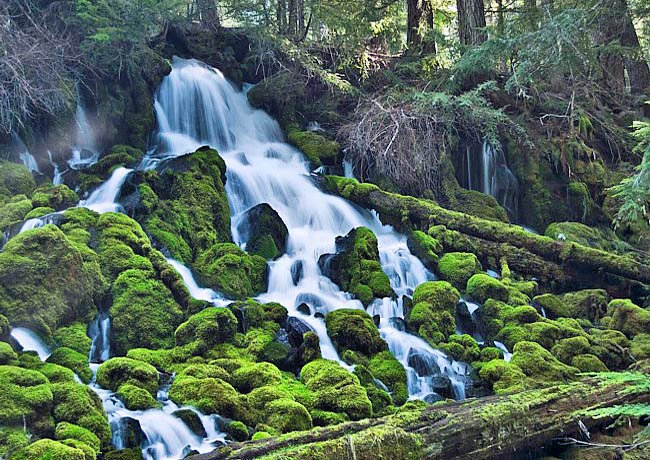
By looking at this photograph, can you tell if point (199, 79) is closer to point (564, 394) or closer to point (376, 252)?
point (376, 252)

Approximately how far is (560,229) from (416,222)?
3436 millimetres

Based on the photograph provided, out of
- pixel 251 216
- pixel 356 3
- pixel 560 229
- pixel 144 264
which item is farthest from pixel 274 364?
pixel 356 3

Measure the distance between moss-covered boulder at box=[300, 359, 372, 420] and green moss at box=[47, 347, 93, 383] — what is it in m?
2.41

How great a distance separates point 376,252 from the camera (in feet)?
35.1

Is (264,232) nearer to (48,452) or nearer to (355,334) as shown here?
(355,334)

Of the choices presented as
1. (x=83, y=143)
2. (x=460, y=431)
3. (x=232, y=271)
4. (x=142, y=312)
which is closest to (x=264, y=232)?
(x=232, y=271)

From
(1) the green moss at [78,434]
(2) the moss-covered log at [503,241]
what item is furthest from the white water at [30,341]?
(2) the moss-covered log at [503,241]

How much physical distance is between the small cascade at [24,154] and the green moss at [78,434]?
Result: 767cm

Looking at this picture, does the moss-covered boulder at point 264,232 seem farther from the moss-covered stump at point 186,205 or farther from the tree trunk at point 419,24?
the tree trunk at point 419,24

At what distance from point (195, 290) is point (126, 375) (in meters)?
2.51

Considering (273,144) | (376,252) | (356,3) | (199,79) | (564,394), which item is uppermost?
(356,3)

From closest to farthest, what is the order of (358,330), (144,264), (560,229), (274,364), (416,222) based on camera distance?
(274,364), (358,330), (144,264), (416,222), (560,229)

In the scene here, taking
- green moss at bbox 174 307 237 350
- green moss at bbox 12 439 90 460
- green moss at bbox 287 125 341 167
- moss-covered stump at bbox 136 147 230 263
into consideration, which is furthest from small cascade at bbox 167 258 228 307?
green moss at bbox 287 125 341 167

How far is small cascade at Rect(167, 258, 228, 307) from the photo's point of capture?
8875mm
